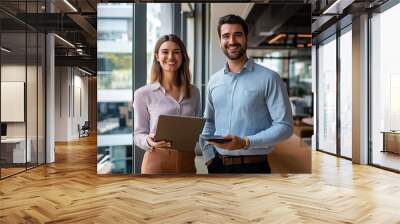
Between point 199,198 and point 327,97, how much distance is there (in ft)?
19.4

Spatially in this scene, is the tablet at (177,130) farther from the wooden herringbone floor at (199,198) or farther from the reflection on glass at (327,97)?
the reflection on glass at (327,97)

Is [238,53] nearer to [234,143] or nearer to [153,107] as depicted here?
[234,143]

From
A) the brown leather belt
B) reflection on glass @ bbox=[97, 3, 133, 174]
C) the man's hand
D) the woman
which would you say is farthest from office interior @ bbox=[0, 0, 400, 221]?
the man's hand

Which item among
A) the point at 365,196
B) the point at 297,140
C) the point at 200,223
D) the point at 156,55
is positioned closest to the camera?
the point at 200,223

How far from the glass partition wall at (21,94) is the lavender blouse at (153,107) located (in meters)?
2.35

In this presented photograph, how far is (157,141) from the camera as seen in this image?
5.45 metres

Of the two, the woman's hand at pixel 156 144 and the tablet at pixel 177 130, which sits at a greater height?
the tablet at pixel 177 130

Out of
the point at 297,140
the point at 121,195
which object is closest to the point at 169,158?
the point at 121,195

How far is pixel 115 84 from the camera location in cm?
552

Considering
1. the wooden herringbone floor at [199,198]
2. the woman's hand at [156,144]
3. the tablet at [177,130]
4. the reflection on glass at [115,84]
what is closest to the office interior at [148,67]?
the reflection on glass at [115,84]

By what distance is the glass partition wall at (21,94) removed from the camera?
6422 mm

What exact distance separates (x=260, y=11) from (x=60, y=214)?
3.74 metres

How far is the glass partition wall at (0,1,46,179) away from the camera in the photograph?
642 centimetres

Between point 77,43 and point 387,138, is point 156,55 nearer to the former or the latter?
point 77,43
